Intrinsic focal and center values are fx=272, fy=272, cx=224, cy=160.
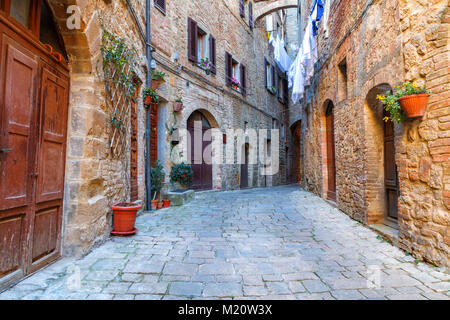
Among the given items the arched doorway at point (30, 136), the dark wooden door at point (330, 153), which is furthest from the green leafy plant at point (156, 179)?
the dark wooden door at point (330, 153)

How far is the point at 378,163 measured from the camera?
14.7ft

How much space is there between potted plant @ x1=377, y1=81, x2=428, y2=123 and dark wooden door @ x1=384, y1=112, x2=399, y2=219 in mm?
1210

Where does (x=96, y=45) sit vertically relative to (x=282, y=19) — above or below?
below

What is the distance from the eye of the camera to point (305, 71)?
26.0 ft

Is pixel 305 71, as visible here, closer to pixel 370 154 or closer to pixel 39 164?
pixel 370 154

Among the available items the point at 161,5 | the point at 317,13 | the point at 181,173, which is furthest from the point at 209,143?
the point at 317,13

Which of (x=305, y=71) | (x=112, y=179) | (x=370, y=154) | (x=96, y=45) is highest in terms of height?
(x=305, y=71)

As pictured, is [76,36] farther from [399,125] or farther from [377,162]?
[377,162]

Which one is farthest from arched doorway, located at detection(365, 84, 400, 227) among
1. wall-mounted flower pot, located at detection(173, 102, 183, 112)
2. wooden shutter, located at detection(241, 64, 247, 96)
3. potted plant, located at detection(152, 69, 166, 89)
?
wooden shutter, located at detection(241, 64, 247, 96)

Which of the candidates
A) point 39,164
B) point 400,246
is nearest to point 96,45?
point 39,164

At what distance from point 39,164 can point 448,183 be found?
4045 millimetres

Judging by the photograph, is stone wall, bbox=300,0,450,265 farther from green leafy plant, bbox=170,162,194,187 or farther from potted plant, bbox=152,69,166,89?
potted plant, bbox=152,69,166,89

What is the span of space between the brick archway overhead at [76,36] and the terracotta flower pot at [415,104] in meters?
3.55

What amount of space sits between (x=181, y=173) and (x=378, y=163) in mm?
4480
